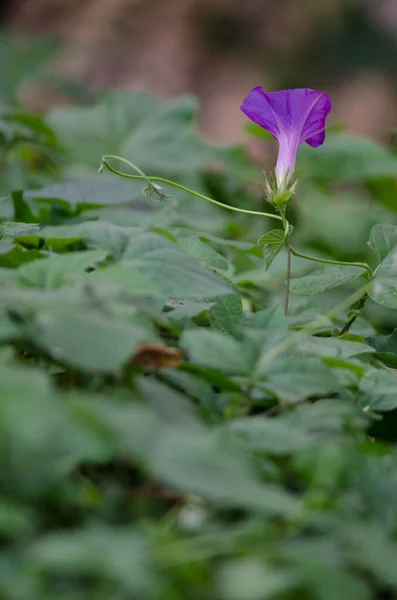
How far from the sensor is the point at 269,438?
536mm

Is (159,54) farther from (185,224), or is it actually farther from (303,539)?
(303,539)

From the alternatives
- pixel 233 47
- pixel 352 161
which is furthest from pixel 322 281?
pixel 233 47

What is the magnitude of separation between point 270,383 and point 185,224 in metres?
0.80

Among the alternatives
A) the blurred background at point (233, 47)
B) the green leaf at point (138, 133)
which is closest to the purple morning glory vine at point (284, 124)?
the green leaf at point (138, 133)

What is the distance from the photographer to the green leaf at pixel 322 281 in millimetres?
831

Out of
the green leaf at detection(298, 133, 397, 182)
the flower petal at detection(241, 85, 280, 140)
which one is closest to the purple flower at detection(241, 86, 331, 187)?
the flower petal at detection(241, 85, 280, 140)

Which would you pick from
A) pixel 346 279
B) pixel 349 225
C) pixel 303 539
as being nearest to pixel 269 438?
pixel 303 539

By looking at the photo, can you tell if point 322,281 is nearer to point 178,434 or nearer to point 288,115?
point 288,115

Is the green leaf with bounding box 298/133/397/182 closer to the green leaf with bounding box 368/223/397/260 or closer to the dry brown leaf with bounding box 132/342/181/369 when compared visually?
the green leaf with bounding box 368/223/397/260

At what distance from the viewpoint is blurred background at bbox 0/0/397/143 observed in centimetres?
446

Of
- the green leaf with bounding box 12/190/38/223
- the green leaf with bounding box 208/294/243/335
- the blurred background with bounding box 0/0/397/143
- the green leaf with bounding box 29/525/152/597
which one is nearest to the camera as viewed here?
the green leaf with bounding box 29/525/152/597

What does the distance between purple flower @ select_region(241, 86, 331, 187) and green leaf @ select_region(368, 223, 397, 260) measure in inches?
4.3

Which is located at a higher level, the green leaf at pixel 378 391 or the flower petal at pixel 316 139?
the flower petal at pixel 316 139

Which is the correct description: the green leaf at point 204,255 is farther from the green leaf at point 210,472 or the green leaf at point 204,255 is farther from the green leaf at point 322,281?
the green leaf at point 210,472
